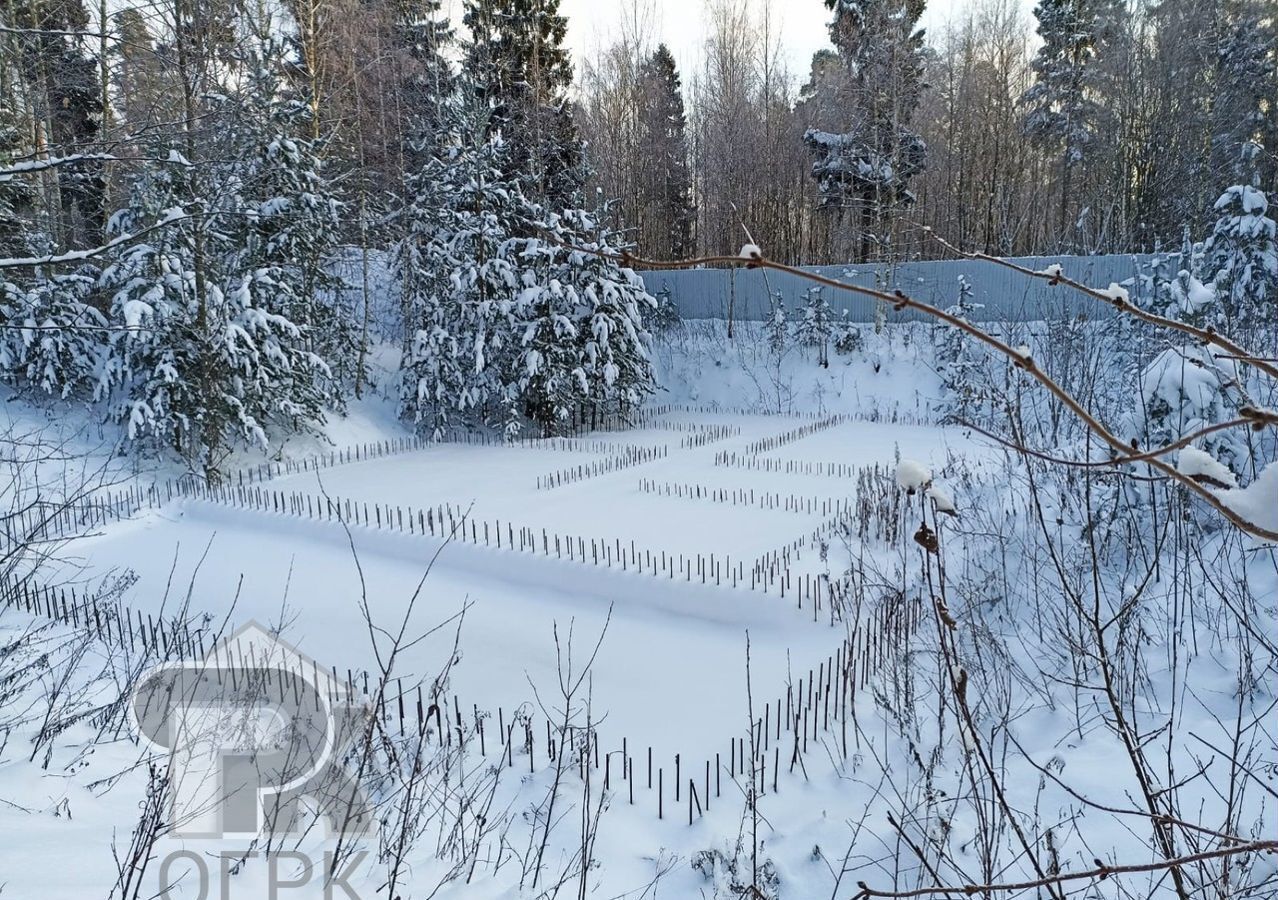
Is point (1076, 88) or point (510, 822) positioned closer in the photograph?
point (510, 822)

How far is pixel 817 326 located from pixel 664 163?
13102 millimetres

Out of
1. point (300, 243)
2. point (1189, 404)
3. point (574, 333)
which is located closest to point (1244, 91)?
point (574, 333)

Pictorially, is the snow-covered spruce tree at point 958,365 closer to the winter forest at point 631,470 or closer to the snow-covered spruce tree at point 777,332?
the winter forest at point 631,470

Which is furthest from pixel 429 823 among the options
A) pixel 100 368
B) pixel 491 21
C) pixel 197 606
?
pixel 491 21

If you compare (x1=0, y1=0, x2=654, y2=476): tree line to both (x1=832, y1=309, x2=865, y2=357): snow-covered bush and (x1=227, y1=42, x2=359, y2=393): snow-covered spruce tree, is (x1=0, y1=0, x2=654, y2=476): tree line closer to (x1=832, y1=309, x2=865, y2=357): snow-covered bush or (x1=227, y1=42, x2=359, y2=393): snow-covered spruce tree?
(x1=227, y1=42, x2=359, y2=393): snow-covered spruce tree

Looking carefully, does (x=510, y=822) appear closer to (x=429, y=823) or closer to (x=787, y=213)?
(x=429, y=823)

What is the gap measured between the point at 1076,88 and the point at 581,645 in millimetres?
25939

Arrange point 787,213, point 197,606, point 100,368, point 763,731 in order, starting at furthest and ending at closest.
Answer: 1. point 787,213
2. point 100,368
3. point 197,606
4. point 763,731

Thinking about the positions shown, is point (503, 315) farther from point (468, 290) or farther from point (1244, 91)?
point (1244, 91)

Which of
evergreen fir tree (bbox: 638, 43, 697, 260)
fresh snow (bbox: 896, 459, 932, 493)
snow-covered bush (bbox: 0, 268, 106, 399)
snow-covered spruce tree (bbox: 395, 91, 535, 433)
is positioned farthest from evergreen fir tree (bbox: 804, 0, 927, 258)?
fresh snow (bbox: 896, 459, 932, 493)

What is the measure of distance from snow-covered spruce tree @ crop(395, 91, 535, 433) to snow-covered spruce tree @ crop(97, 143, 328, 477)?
3.22 m

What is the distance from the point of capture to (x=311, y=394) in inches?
580

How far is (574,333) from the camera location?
16281mm

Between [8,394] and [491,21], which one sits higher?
[491,21]
